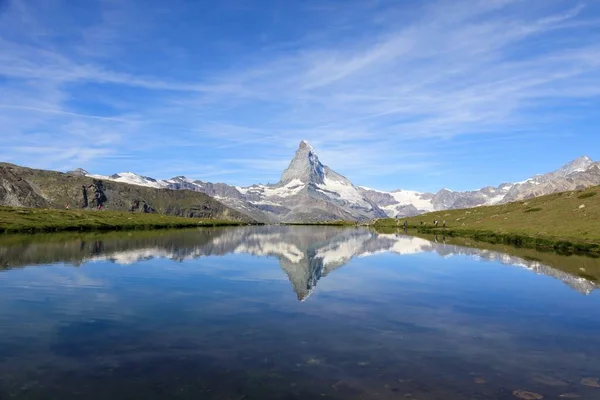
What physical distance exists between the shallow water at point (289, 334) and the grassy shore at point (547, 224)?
117 feet

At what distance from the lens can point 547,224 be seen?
9662 cm

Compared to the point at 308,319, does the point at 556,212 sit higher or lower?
higher

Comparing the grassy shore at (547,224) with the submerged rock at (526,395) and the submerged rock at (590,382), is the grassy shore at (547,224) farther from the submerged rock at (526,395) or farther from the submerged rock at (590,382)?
the submerged rock at (526,395)

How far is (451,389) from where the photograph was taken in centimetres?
1617

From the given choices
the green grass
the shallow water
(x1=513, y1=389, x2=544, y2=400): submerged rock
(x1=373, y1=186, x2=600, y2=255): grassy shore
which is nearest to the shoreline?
(x1=373, y1=186, x2=600, y2=255): grassy shore

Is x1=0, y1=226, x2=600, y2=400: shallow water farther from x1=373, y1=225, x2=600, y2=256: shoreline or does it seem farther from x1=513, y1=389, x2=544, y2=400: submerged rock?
x1=373, y1=225, x2=600, y2=256: shoreline

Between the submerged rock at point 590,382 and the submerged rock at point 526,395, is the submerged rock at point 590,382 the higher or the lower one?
the higher one

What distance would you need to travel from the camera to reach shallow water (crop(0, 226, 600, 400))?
1620 centimetres

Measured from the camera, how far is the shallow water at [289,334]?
1620cm

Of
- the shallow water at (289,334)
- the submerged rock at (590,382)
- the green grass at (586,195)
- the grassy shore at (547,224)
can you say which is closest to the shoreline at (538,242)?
the grassy shore at (547,224)

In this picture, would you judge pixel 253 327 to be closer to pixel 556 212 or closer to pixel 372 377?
pixel 372 377

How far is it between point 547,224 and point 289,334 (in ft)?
299

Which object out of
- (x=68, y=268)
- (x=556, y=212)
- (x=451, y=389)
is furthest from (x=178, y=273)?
(x=556, y=212)

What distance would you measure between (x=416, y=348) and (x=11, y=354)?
1744 cm
